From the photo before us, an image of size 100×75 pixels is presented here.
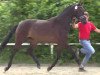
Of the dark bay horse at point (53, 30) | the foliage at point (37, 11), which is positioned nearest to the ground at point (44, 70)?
the dark bay horse at point (53, 30)

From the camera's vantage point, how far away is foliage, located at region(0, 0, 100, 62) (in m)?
11.2

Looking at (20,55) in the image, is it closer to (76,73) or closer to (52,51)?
(52,51)

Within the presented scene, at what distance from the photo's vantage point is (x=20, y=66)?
36.3ft

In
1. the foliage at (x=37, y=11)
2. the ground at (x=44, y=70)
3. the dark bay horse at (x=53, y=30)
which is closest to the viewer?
the ground at (x=44, y=70)

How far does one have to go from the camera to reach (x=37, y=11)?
11.6m

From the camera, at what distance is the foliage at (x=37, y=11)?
1119cm

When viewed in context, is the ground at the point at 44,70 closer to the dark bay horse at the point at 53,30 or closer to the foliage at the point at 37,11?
the dark bay horse at the point at 53,30

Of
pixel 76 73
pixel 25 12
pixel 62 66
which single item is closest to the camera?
pixel 76 73

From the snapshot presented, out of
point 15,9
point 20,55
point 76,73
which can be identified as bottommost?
point 20,55

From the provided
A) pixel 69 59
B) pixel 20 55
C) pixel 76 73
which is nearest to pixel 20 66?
pixel 20 55

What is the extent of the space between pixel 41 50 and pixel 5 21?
Answer: 5.22 feet

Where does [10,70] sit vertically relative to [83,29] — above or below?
below

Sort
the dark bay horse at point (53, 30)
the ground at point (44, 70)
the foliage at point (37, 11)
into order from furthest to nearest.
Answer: the foliage at point (37, 11), the dark bay horse at point (53, 30), the ground at point (44, 70)

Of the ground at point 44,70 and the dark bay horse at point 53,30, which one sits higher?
the dark bay horse at point 53,30
